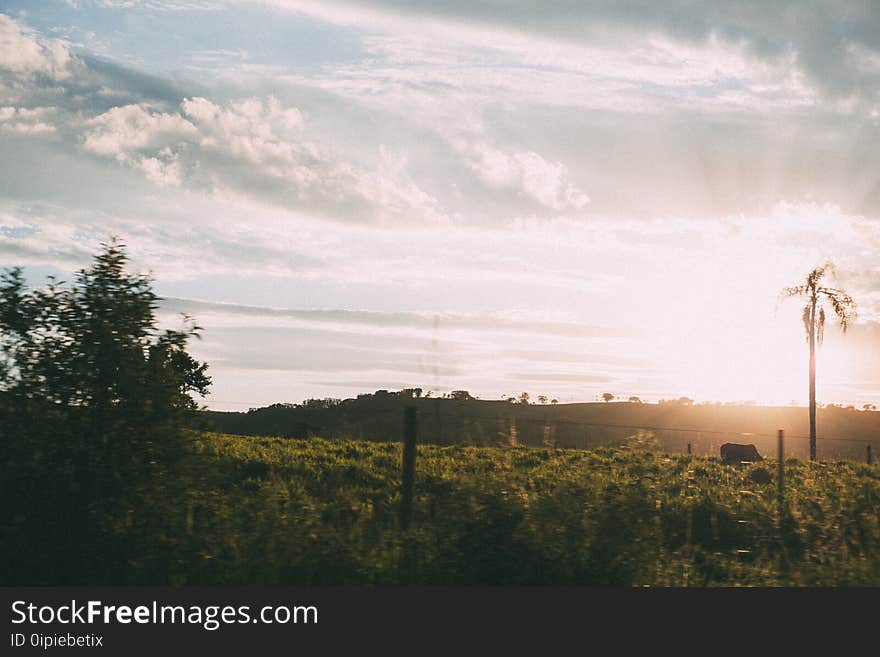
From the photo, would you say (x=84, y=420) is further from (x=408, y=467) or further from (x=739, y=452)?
(x=739, y=452)

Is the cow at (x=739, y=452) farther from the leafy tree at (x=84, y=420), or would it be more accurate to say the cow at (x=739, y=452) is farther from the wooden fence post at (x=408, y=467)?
the leafy tree at (x=84, y=420)

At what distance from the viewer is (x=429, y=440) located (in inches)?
380

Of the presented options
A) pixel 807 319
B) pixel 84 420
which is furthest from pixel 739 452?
pixel 84 420

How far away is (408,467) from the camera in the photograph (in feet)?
31.7

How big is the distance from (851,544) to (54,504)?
34.0 feet

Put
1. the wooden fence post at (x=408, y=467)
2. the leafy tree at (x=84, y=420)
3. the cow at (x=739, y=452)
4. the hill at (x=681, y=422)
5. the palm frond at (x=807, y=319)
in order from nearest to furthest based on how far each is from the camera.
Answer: the leafy tree at (x=84, y=420) → the wooden fence post at (x=408, y=467) → the cow at (x=739, y=452) → the palm frond at (x=807, y=319) → the hill at (x=681, y=422)

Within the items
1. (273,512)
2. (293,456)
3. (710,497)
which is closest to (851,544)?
(710,497)

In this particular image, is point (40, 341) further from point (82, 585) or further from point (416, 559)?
point (416, 559)

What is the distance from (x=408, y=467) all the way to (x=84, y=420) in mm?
3804

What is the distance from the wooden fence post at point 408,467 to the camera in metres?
9.41

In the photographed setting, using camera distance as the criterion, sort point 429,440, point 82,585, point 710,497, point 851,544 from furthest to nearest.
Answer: point 710,497
point 851,544
point 429,440
point 82,585

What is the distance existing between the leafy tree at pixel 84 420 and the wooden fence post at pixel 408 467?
2696 millimetres

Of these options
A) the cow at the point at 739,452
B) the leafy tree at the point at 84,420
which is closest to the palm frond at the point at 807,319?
the cow at the point at 739,452

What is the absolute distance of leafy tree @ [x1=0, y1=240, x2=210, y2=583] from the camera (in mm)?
7605
